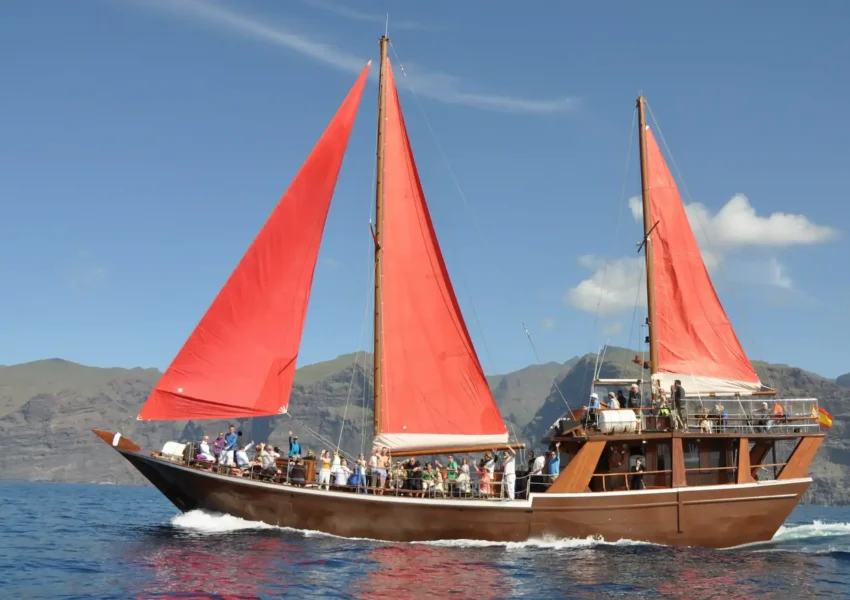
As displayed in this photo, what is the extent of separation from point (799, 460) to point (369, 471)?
14177 millimetres

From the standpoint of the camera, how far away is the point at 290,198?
28.0 metres

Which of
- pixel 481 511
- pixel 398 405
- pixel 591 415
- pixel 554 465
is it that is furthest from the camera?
pixel 398 405

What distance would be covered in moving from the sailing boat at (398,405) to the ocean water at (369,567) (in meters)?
0.76

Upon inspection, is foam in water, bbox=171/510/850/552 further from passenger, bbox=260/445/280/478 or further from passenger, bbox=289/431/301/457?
passenger, bbox=289/431/301/457

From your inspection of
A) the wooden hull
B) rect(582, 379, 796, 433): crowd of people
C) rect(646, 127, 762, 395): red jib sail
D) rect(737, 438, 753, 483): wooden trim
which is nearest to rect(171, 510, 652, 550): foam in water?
the wooden hull

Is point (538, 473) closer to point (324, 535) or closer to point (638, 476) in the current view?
point (638, 476)

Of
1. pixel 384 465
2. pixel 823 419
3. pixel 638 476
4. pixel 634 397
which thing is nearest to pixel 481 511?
pixel 384 465

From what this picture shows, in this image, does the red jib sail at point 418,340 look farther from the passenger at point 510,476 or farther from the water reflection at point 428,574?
the water reflection at point 428,574

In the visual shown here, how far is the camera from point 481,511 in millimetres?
25531

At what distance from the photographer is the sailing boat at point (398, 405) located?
25625mm

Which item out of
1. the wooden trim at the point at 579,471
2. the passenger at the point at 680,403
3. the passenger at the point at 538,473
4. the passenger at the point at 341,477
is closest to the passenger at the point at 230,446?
the passenger at the point at 341,477

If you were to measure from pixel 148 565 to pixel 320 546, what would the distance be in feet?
16.5

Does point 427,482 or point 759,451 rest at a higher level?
point 759,451

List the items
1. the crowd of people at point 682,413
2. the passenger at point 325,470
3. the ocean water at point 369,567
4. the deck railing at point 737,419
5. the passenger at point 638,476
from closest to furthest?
1. the ocean water at point 369,567
2. the passenger at point 325,470
3. the passenger at point 638,476
4. the crowd of people at point 682,413
5. the deck railing at point 737,419
